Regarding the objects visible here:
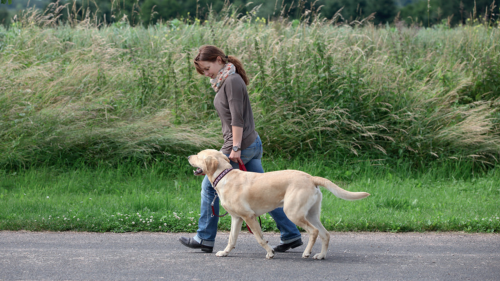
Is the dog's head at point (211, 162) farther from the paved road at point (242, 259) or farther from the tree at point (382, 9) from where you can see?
the tree at point (382, 9)

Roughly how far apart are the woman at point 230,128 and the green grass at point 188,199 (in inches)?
35.5

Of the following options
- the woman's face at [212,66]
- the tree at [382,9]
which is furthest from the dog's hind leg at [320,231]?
the tree at [382,9]

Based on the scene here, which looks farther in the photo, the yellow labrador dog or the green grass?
the green grass

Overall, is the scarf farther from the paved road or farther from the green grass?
the green grass

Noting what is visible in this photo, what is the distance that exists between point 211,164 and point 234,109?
22.9 inches

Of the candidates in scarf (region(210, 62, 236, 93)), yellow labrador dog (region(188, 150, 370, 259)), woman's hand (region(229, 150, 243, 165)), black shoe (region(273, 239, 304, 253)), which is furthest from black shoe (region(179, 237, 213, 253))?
scarf (region(210, 62, 236, 93))

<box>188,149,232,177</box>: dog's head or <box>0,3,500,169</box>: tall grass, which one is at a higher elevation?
<box>188,149,232,177</box>: dog's head

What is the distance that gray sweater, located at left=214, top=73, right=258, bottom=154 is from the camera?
4.71 m

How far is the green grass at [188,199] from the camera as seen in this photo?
232 inches

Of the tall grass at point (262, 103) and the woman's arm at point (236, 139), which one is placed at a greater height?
the woman's arm at point (236, 139)

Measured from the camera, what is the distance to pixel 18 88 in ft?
30.4

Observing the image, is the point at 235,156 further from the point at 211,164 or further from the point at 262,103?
the point at 262,103

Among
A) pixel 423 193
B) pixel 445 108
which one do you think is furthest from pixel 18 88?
pixel 445 108

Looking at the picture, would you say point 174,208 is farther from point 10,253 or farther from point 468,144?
point 468,144
